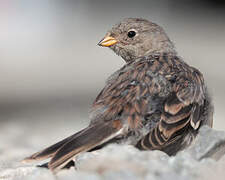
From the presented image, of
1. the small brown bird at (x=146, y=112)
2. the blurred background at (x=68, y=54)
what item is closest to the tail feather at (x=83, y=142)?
the small brown bird at (x=146, y=112)

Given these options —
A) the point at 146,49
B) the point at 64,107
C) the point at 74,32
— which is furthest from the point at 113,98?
the point at 74,32

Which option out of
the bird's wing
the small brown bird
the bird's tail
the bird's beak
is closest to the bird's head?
the bird's beak

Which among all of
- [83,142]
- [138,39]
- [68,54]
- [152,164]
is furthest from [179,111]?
[68,54]

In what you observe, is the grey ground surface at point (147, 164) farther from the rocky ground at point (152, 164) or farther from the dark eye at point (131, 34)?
the dark eye at point (131, 34)

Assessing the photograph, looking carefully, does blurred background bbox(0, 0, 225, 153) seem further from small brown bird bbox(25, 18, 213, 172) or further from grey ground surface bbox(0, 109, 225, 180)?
grey ground surface bbox(0, 109, 225, 180)

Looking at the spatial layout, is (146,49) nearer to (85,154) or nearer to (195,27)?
(85,154)
